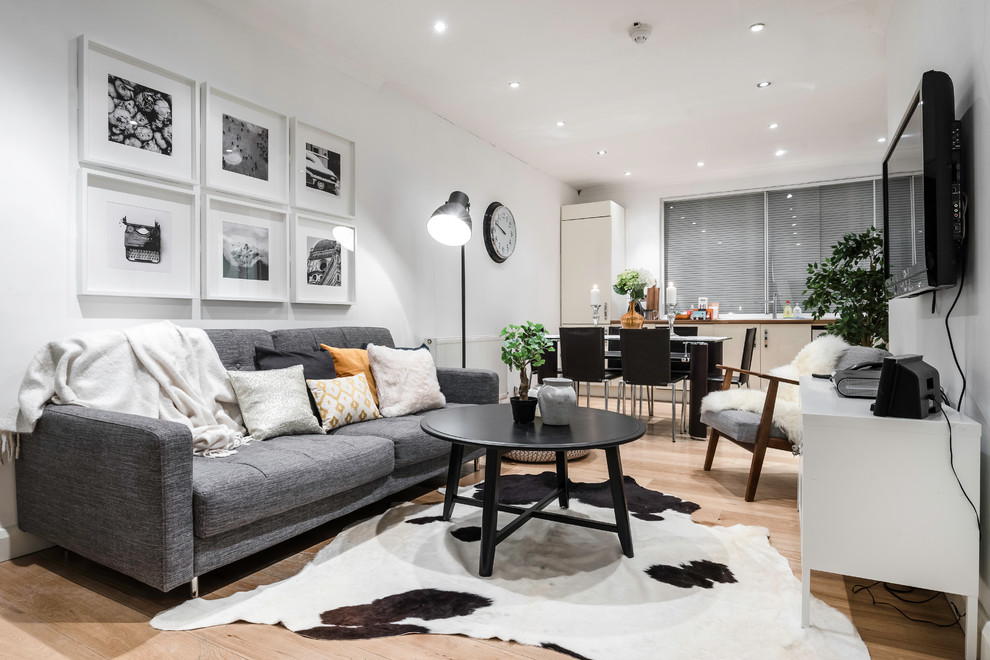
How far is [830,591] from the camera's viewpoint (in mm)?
1919

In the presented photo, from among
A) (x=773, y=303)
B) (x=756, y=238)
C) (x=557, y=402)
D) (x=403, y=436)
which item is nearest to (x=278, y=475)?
(x=403, y=436)

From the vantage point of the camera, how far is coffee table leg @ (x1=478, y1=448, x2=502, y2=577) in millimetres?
1978

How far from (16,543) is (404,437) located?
151 centimetres

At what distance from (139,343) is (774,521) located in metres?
2.82

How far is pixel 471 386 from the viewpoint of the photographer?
3391mm

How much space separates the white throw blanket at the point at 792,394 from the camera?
2.77 m

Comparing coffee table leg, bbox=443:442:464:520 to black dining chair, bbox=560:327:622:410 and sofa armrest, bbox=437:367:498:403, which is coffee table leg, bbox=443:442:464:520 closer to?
sofa armrest, bbox=437:367:498:403

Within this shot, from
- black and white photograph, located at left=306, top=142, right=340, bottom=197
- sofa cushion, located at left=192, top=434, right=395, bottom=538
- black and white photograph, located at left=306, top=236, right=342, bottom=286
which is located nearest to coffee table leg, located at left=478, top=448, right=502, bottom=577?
sofa cushion, located at left=192, top=434, right=395, bottom=538

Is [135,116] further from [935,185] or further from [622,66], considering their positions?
[935,185]

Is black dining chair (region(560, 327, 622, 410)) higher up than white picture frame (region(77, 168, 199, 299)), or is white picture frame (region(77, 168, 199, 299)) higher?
white picture frame (region(77, 168, 199, 299))

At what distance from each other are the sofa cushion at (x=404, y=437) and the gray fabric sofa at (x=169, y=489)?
0.32 ft

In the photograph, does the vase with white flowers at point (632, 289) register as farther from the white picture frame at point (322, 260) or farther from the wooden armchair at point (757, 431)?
the white picture frame at point (322, 260)

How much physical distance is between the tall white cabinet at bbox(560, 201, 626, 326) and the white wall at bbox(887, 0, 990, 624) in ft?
13.6

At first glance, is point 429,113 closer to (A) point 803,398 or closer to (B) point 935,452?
(A) point 803,398
